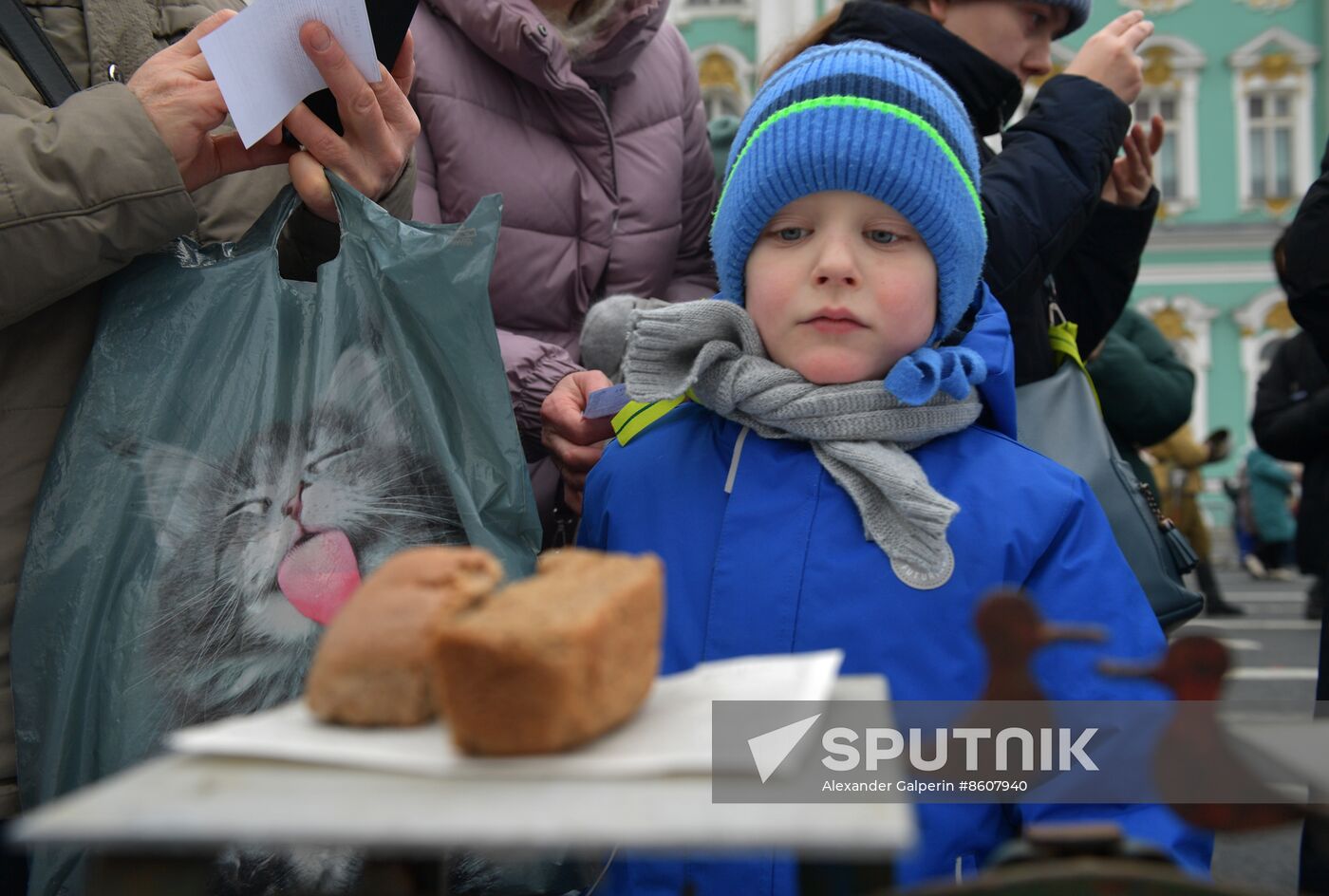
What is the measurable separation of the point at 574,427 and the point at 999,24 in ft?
3.87

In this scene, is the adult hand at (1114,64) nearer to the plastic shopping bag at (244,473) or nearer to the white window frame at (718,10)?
the plastic shopping bag at (244,473)

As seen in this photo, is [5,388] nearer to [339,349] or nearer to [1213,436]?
[339,349]

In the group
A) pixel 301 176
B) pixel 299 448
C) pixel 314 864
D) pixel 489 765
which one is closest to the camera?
pixel 489 765

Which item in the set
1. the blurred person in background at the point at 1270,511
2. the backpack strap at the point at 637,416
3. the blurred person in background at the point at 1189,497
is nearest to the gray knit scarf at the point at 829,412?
the backpack strap at the point at 637,416

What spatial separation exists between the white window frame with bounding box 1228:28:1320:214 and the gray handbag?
24066mm

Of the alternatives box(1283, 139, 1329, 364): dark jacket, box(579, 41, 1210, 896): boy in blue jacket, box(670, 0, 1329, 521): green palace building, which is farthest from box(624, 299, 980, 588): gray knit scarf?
box(670, 0, 1329, 521): green palace building

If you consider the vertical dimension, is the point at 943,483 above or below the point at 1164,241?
above

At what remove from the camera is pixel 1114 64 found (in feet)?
7.95

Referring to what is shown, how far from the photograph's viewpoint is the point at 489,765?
0.81 m

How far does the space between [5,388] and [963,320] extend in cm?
139

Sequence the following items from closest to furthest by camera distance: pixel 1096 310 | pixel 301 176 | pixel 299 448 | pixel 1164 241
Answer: pixel 299 448, pixel 301 176, pixel 1096 310, pixel 1164 241

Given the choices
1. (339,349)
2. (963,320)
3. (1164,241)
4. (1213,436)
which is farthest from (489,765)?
(1164,241)

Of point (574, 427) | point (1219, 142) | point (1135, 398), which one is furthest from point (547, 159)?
point (1219, 142)

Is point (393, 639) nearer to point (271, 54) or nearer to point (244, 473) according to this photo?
point (244, 473)
